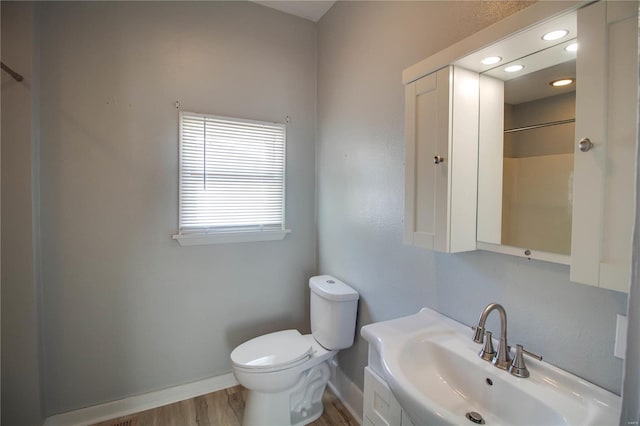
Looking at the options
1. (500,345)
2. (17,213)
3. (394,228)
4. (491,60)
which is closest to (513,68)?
(491,60)

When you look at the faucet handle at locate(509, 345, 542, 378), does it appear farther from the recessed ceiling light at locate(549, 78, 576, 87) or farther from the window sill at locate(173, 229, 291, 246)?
the window sill at locate(173, 229, 291, 246)

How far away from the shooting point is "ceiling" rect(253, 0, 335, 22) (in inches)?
81.5

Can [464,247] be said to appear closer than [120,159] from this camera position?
Yes

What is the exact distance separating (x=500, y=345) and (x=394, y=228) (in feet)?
2.35

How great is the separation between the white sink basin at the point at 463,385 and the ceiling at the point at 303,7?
2.15m

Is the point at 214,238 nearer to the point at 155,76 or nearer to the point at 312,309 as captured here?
the point at 312,309

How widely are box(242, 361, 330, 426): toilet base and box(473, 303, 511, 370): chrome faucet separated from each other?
44.6 inches

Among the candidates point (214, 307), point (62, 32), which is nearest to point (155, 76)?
point (62, 32)

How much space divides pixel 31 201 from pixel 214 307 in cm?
118

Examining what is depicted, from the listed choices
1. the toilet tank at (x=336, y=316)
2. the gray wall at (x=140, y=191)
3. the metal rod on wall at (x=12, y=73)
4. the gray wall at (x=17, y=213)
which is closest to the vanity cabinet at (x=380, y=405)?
the toilet tank at (x=336, y=316)

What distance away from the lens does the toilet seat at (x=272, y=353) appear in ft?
5.25

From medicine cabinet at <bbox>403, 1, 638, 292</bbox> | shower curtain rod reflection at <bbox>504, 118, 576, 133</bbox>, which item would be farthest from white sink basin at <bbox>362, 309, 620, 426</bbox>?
shower curtain rod reflection at <bbox>504, 118, 576, 133</bbox>

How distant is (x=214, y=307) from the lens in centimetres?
206

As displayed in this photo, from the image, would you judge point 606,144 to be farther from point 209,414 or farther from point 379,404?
point 209,414
